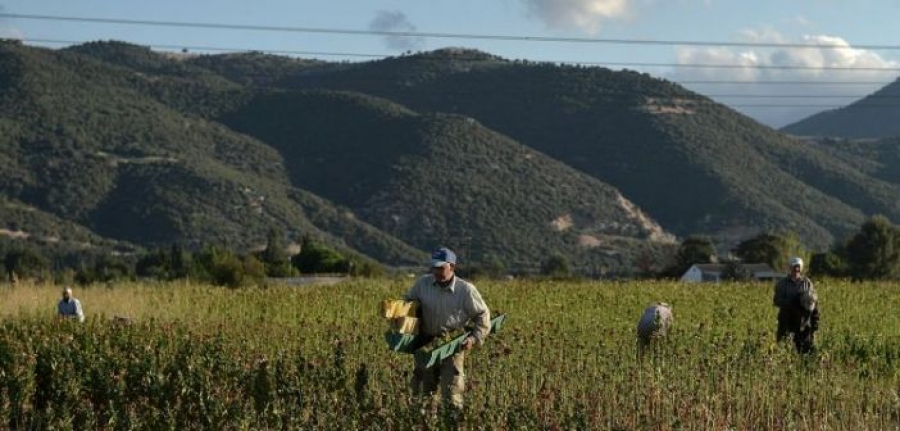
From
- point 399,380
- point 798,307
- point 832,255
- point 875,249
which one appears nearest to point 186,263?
point 832,255

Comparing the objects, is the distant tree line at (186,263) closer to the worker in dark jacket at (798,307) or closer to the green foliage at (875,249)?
the worker in dark jacket at (798,307)

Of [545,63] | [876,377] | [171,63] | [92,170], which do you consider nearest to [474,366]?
[876,377]

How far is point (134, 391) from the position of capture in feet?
45.7

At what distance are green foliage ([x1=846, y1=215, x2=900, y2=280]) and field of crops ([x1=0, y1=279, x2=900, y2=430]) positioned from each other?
2320 inches

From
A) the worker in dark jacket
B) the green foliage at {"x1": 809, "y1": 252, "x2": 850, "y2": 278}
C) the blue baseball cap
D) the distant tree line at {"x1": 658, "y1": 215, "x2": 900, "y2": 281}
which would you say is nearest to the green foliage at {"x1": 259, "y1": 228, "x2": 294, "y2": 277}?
the distant tree line at {"x1": 658, "y1": 215, "x2": 900, "y2": 281}

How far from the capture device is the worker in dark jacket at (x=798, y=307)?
56.6 feet

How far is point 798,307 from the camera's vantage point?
1733cm

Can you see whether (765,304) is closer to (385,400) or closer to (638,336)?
(638,336)

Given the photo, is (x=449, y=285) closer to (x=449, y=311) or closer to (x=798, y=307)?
(x=449, y=311)

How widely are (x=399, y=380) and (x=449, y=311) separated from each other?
1.86 metres

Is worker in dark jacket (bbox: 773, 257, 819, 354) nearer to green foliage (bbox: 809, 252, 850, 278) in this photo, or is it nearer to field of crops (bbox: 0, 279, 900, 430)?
field of crops (bbox: 0, 279, 900, 430)

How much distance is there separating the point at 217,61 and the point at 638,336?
174195 mm

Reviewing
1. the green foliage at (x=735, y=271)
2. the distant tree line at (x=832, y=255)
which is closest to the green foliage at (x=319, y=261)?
the distant tree line at (x=832, y=255)

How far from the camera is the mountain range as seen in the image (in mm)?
107500
